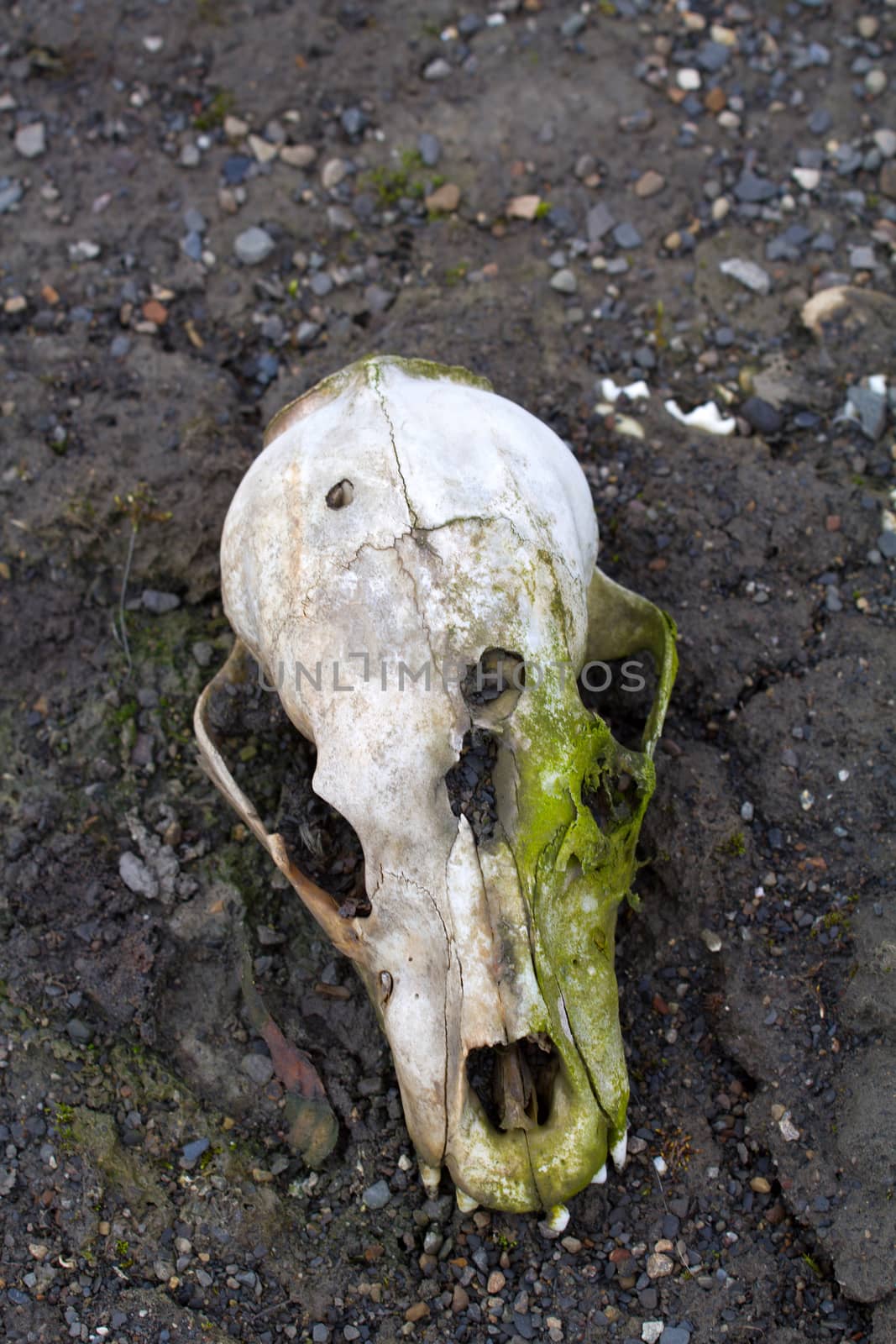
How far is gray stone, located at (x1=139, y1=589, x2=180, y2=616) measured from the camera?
18.5ft

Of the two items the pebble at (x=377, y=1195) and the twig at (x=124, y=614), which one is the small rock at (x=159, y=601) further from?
the pebble at (x=377, y=1195)

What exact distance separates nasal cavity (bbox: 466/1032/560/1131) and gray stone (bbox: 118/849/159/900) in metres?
1.48

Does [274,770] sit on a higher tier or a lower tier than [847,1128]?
higher

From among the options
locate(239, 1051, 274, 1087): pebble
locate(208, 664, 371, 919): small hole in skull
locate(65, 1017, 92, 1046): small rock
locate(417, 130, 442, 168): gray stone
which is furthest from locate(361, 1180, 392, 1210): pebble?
locate(417, 130, 442, 168): gray stone

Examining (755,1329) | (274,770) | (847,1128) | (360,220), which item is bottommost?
(755,1329)

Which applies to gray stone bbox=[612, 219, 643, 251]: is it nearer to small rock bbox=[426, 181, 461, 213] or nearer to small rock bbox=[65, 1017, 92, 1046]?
small rock bbox=[426, 181, 461, 213]

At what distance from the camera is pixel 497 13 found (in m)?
6.88

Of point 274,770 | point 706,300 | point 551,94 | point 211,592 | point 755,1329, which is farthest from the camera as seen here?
point 551,94

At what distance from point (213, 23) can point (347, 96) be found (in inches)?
33.0

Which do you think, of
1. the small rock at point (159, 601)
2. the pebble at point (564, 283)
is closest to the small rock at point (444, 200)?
the pebble at point (564, 283)

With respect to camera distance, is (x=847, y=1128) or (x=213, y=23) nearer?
(x=847, y=1128)

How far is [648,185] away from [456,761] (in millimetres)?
3713

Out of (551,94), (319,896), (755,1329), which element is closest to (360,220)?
(551,94)

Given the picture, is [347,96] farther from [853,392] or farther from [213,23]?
[853,392]
